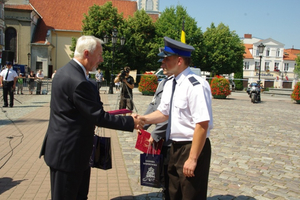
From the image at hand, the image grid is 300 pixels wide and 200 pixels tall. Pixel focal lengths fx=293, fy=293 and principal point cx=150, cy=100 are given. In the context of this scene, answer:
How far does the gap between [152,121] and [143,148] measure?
0.56m

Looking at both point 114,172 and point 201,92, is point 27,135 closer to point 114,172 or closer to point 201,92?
point 114,172

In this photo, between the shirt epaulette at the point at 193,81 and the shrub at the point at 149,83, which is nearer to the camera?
the shirt epaulette at the point at 193,81

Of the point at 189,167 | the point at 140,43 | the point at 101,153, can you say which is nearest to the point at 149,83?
the point at 101,153

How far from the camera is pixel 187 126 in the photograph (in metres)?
2.70

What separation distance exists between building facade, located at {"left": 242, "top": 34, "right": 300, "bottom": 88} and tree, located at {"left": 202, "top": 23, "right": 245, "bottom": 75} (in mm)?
23334

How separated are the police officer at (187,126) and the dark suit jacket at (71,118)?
709mm

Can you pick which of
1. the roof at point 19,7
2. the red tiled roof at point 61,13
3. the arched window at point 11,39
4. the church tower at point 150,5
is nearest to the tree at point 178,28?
the red tiled roof at point 61,13

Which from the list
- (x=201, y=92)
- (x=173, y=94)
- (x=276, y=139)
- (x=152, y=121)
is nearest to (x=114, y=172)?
(x=152, y=121)

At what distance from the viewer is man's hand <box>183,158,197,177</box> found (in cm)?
257

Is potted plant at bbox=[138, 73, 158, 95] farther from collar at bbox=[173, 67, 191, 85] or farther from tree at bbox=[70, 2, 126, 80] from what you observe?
collar at bbox=[173, 67, 191, 85]

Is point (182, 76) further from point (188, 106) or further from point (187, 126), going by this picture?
point (187, 126)

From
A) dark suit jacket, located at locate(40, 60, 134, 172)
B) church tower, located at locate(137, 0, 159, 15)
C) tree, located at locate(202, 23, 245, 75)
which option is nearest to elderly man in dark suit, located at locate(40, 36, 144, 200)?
dark suit jacket, located at locate(40, 60, 134, 172)

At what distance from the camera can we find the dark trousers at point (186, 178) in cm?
267

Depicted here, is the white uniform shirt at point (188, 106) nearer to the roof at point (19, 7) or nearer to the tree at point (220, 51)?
the tree at point (220, 51)
